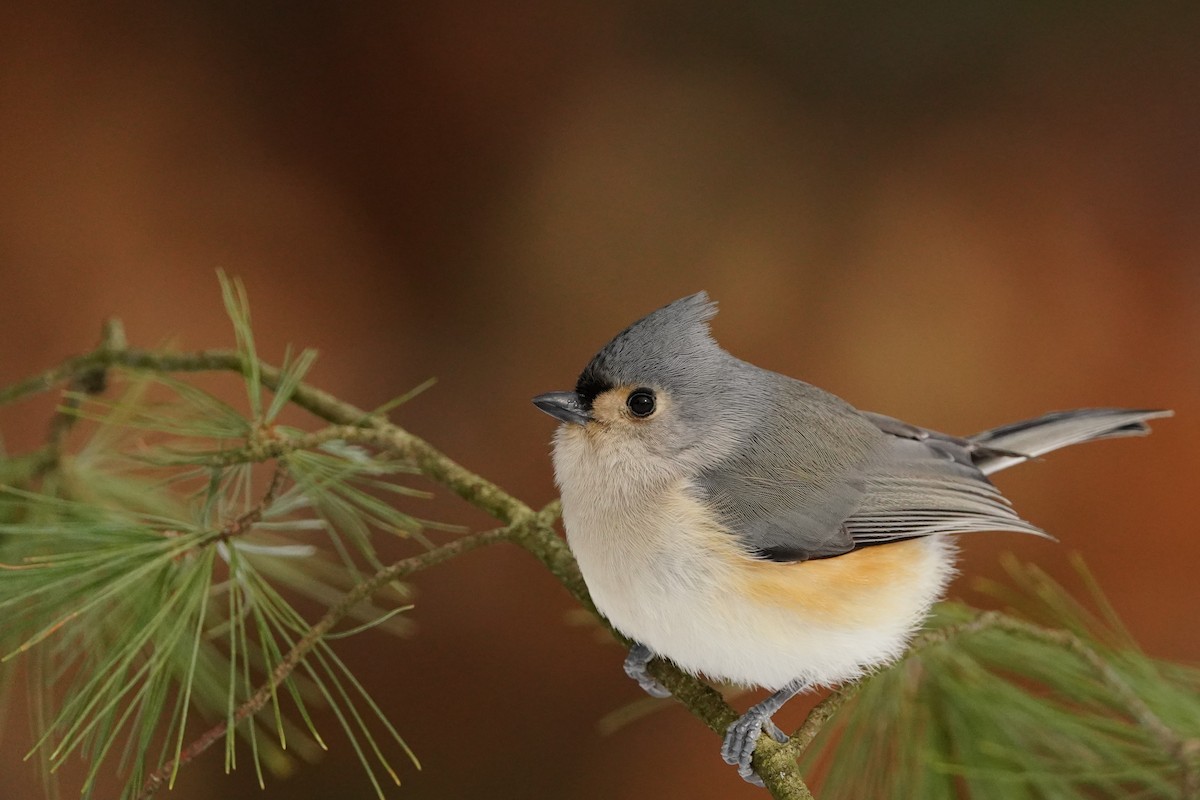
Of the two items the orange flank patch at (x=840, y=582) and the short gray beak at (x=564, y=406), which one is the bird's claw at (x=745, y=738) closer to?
the orange flank patch at (x=840, y=582)

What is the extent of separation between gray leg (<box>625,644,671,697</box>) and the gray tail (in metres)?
0.43

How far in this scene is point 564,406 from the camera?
975 millimetres

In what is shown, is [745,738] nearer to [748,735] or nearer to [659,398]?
[748,735]

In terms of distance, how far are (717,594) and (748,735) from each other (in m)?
0.11

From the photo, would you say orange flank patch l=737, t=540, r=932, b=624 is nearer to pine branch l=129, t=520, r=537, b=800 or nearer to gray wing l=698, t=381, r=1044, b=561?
gray wing l=698, t=381, r=1044, b=561

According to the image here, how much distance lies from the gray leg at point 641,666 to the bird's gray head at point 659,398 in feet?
0.57

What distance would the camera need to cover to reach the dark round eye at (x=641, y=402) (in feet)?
3.20

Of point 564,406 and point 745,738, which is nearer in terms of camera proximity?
point 745,738

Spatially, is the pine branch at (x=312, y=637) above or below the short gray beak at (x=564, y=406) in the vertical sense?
below

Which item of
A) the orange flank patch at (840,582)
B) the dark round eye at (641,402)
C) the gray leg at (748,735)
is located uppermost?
the dark round eye at (641,402)

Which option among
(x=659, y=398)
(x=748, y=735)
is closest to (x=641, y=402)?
(x=659, y=398)

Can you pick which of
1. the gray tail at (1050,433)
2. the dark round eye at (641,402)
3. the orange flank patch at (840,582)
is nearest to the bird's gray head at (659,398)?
the dark round eye at (641,402)

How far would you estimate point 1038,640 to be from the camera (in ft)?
2.95

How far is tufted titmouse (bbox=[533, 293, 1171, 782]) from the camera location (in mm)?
894
